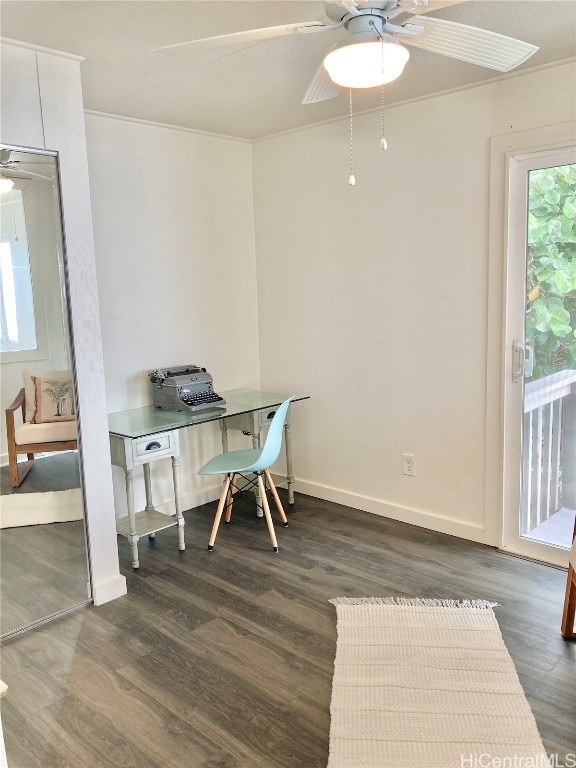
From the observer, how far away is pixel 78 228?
272 centimetres

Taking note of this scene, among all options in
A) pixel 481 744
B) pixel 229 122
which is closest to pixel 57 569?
pixel 481 744

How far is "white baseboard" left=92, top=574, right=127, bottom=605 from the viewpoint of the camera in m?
2.90

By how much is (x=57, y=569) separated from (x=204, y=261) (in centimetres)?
212

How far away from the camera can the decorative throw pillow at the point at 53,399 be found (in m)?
2.69

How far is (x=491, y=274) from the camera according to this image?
10.6ft

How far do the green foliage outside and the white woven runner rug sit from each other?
131 cm

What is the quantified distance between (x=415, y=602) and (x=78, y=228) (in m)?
2.26

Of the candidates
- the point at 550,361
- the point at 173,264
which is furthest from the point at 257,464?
the point at 550,361

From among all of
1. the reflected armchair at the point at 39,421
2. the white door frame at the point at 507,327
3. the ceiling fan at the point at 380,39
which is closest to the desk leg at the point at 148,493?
the reflected armchair at the point at 39,421

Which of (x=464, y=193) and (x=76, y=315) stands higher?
(x=464, y=193)

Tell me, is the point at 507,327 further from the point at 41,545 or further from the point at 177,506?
the point at 41,545

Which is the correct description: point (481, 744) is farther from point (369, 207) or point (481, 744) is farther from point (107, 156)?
point (107, 156)

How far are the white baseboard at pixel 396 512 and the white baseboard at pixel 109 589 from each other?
161 cm

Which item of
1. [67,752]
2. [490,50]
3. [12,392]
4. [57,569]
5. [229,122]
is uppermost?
[229,122]
